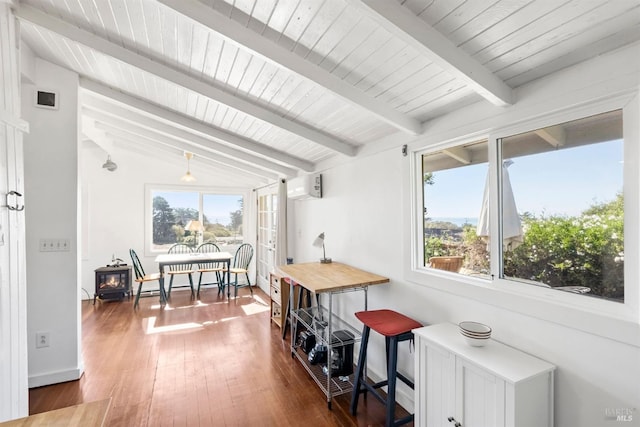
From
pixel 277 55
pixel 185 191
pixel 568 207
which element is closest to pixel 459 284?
pixel 568 207

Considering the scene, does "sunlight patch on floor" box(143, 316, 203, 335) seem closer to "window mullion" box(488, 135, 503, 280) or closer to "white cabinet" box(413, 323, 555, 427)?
"white cabinet" box(413, 323, 555, 427)

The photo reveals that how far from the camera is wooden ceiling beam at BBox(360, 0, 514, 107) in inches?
45.1

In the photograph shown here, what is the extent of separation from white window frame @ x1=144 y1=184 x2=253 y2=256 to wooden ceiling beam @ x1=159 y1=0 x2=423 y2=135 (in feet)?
15.4

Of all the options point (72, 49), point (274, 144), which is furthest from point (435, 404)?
point (72, 49)

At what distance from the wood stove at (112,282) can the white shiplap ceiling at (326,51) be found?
10.5ft

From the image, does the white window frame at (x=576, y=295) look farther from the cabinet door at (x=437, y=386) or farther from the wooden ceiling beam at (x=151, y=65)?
the wooden ceiling beam at (x=151, y=65)

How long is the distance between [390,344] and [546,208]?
115 centimetres

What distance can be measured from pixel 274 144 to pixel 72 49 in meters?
1.83

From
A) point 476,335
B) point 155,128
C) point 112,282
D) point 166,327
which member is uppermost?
point 155,128

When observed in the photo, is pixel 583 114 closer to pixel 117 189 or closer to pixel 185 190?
pixel 185 190

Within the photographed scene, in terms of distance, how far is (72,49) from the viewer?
85.6 inches

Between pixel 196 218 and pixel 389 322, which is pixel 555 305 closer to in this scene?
pixel 389 322

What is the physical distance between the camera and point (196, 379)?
2.52m

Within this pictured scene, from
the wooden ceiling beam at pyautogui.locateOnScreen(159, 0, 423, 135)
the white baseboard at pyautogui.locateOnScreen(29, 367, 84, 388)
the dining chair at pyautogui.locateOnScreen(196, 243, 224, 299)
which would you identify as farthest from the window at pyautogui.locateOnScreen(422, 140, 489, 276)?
the dining chair at pyautogui.locateOnScreen(196, 243, 224, 299)
